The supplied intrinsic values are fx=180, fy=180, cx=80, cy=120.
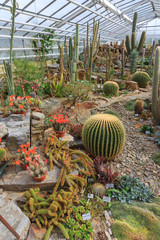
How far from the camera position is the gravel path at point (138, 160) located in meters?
2.63

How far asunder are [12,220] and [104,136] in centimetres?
151

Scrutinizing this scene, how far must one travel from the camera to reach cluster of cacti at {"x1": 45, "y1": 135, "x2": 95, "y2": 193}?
2.11 m

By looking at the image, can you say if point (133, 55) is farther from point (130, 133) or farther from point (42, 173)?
point (42, 173)

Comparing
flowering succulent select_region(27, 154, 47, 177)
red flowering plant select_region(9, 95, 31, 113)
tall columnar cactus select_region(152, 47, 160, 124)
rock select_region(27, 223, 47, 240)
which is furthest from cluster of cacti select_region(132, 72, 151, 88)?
rock select_region(27, 223, 47, 240)

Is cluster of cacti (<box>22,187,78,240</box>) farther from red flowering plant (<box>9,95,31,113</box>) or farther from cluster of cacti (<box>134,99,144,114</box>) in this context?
cluster of cacti (<box>134,99,144,114</box>)

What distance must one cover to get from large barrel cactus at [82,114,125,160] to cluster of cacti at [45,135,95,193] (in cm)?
26

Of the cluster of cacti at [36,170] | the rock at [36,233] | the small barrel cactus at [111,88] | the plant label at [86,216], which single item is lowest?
the plant label at [86,216]

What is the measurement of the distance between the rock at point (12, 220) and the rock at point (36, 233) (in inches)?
2.1

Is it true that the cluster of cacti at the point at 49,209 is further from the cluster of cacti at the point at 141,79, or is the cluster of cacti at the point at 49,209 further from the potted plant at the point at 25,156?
the cluster of cacti at the point at 141,79

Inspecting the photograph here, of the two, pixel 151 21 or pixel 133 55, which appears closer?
pixel 133 55

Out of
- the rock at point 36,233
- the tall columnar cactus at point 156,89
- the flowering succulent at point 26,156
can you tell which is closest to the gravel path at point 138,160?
the tall columnar cactus at point 156,89

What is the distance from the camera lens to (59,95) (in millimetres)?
5121

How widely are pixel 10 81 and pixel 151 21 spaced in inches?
948

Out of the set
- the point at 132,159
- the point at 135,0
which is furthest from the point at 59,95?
the point at 135,0
